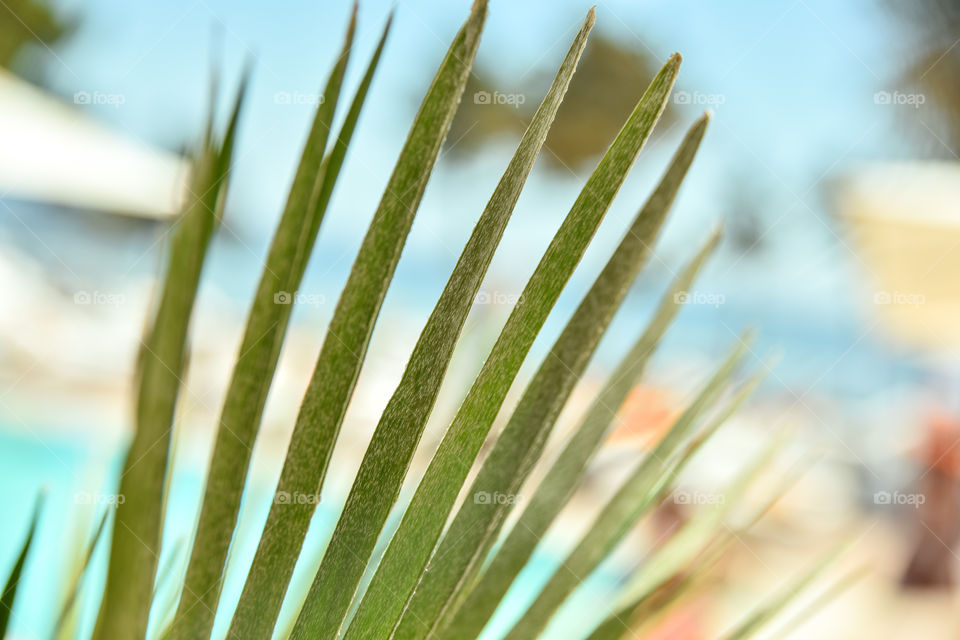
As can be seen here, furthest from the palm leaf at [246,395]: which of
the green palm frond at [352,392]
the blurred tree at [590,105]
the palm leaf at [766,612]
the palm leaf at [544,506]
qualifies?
the blurred tree at [590,105]

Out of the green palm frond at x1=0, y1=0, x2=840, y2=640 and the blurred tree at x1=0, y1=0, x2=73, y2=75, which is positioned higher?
the blurred tree at x1=0, y1=0, x2=73, y2=75

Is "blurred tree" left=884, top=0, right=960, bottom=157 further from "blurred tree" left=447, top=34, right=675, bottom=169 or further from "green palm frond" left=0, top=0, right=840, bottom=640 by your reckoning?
"green palm frond" left=0, top=0, right=840, bottom=640

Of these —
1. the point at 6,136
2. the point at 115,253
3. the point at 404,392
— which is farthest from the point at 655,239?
the point at 115,253

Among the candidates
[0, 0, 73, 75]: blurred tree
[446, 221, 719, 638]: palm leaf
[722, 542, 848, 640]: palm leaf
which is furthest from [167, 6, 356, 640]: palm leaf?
[0, 0, 73, 75]: blurred tree

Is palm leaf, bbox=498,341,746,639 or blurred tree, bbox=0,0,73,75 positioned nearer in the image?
palm leaf, bbox=498,341,746,639

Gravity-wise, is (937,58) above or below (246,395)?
above

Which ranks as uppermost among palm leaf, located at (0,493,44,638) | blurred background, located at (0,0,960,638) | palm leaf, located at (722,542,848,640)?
blurred background, located at (0,0,960,638)

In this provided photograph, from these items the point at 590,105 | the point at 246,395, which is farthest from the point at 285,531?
the point at 590,105

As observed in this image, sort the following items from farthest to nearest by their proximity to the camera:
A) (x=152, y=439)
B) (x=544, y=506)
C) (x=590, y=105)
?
(x=590, y=105) < (x=544, y=506) < (x=152, y=439)

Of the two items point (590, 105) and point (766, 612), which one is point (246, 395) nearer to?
point (766, 612)
